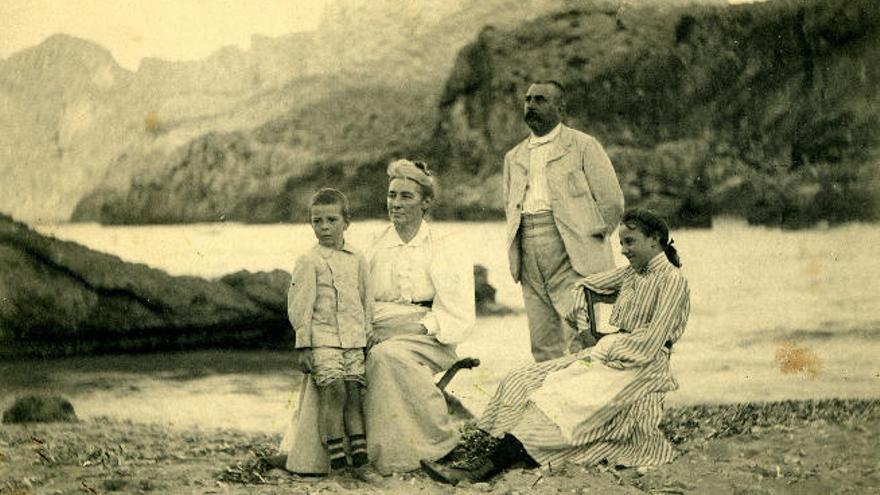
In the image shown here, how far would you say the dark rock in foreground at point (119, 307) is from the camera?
18.6 feet

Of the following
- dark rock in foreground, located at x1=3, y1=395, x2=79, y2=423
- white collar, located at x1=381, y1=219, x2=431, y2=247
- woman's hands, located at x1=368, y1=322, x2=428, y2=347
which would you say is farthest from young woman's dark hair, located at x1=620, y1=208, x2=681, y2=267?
dark rock in foreground, located at x1=3, y1=395, x2=79, y2=423

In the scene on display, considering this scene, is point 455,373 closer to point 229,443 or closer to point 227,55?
point 229,443

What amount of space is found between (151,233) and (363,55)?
55.7 inches

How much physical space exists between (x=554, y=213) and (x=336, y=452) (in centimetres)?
153

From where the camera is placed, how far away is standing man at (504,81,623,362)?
5312 mm

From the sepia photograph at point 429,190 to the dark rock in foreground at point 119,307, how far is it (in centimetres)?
1

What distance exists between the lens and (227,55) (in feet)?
18.9

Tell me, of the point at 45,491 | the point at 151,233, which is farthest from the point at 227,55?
the point at 45,491

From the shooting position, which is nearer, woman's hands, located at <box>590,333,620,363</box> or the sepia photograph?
woman's hands, located at <box>590,333,620,363</box>

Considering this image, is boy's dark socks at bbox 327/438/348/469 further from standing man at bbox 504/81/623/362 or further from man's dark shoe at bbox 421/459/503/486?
standing man at bbox 504/81/623/362

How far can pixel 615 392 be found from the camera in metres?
4.81

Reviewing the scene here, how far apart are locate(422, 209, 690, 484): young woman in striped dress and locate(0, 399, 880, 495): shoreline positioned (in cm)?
8

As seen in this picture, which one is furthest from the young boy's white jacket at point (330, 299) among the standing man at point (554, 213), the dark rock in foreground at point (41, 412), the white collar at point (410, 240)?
the dark rock in foreground at point (41, 412)

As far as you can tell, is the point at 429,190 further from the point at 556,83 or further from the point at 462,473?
the point at 462,473
